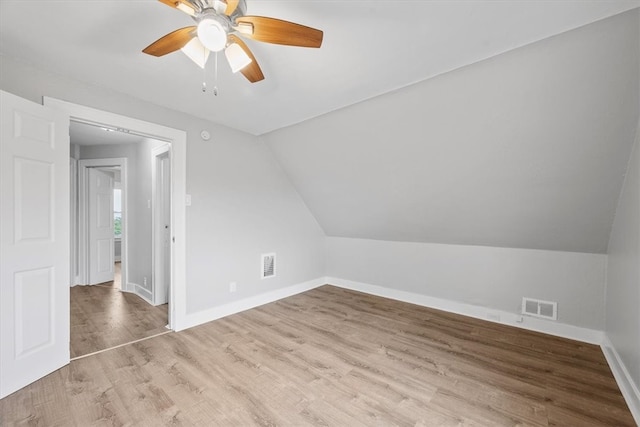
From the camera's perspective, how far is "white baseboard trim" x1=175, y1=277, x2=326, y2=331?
2947mm

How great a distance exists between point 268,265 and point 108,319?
1.92m

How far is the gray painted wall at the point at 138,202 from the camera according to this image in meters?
3.91

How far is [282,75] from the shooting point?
2.09m

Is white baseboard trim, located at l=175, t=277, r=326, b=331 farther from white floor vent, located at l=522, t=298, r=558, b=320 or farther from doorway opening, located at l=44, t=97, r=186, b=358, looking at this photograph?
white floor vent, located at l=522, t=298, r=558, b=320

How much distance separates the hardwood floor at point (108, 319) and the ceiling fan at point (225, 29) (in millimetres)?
2660

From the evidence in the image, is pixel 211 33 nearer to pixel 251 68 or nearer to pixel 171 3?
pixel 171 3

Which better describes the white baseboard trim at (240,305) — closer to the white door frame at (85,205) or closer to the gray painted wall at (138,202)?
the gray painted wall at (138,202)

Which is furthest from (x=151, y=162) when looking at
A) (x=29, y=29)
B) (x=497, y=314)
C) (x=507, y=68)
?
(x=497, y=314)

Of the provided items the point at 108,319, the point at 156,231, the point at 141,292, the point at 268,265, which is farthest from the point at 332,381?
the point at 141,292

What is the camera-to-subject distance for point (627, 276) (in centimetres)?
204

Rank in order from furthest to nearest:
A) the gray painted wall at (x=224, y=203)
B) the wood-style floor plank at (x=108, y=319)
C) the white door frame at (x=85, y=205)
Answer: the white door frame at (x=85, y=205) < the wood-style floor plank at (x=108, y=319) < the gray painted wall at (x=224, y=203)

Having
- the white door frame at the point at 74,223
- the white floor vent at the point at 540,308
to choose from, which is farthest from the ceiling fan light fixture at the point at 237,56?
the white door frame at the point at 74,223

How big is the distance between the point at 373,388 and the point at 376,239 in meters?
2.47

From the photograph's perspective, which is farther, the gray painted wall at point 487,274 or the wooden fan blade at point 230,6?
the gray painted wall at point 487,274
